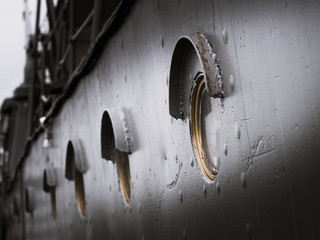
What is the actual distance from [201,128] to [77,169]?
3.46 meters

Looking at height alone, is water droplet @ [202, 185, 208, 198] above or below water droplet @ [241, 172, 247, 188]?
below

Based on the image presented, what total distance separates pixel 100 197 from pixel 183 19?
111 inches

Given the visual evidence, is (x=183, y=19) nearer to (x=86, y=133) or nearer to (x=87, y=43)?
(x=86, y=133)

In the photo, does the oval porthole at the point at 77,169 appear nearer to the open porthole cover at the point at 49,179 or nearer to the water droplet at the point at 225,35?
the open porthole cover at the point at 49,179

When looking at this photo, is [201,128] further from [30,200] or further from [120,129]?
[30,200]

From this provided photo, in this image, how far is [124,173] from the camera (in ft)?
17.2

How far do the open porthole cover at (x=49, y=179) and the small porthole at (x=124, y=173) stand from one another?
331 centimetres

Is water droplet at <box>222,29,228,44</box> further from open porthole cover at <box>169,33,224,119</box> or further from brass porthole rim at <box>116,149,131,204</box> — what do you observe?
brass porthole rim at <box>116,149,131,204</box>

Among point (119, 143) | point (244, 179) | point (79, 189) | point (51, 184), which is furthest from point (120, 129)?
point (51, 184)

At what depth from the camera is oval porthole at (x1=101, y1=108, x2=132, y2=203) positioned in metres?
4.72

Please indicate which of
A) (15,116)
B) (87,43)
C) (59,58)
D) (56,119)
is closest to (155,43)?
(56,119)

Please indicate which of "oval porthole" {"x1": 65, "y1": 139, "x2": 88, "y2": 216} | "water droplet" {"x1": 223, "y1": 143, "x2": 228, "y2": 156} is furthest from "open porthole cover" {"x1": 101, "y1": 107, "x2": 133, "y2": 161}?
"water droplet" {"x1": 223, "y1": 143, "x2": 228, "y2": 156}

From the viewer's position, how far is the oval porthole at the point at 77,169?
6.45 m

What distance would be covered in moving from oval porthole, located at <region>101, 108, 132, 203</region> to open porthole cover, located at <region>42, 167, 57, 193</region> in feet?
10.4
